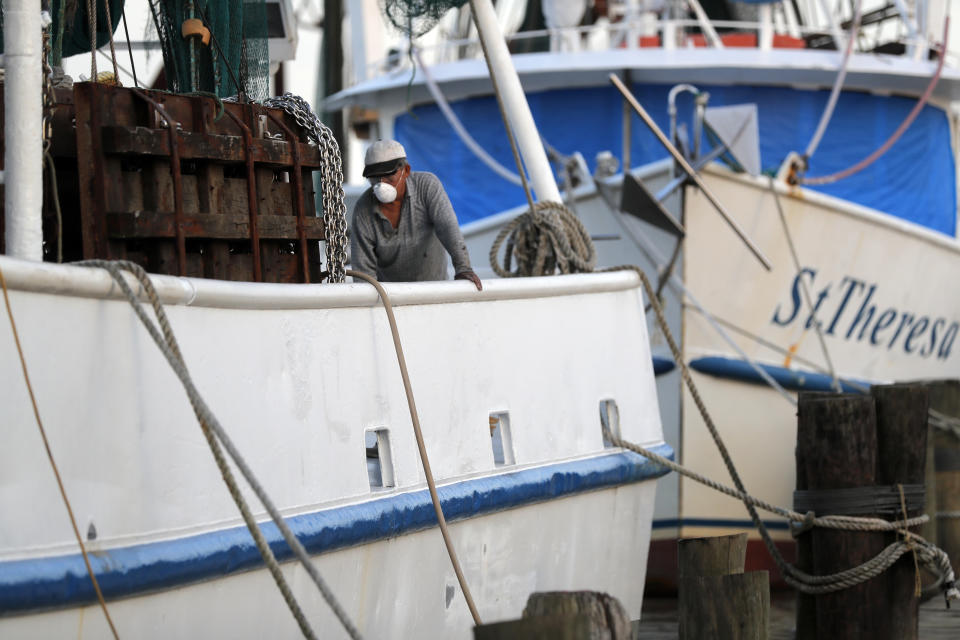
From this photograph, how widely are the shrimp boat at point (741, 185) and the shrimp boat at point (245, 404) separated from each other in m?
2.86

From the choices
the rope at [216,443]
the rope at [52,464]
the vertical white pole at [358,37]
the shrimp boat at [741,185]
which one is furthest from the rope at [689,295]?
the rope at [52,464]

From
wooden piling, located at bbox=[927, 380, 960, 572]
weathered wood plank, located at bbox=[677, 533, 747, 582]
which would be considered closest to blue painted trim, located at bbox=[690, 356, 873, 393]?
wooden piling, located at bbox=[927, 380, 960, 572]

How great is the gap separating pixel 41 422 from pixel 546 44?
375 inches

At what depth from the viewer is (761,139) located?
11.7 metres

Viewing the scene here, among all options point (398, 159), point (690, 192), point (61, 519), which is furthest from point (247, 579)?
point (690, 192)

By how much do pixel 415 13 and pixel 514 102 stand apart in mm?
808

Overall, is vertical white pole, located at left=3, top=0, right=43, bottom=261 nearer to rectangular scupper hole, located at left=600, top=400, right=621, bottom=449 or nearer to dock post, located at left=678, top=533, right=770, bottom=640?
dock post, located at left=678, top=533, right=770, bottom=640

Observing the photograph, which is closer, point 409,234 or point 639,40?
point 409,234

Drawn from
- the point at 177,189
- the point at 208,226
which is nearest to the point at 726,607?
the point at 208,226

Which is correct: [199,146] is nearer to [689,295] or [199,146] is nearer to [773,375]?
[689,295]

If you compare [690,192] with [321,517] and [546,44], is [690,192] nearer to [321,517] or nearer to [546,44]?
[546,44]

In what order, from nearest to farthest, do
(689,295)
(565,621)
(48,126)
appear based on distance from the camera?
(565,621), (48,126), (689,295)

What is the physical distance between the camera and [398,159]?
240 inches

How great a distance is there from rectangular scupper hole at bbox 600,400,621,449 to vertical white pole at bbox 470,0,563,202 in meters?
1.07
